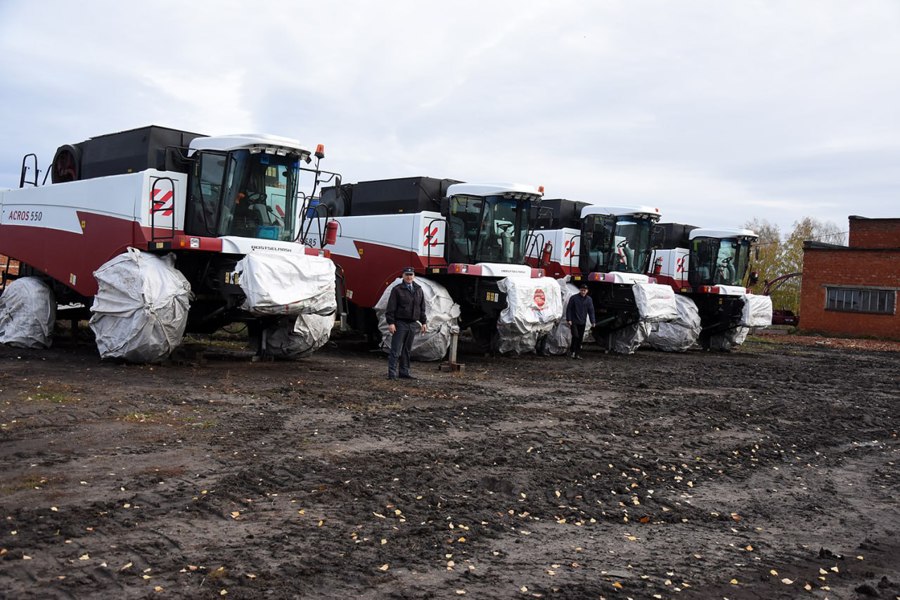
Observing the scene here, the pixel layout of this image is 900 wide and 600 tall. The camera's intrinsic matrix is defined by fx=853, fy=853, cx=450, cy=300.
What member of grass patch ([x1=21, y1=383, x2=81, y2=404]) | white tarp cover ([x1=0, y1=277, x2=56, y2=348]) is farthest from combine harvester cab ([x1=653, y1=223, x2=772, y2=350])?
grass patch ([x1=21, y1=383, x2=81, y2=404])

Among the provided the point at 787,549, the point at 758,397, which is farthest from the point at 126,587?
the point at 758,397

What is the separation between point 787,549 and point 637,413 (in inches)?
195

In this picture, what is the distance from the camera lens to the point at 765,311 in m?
21.8

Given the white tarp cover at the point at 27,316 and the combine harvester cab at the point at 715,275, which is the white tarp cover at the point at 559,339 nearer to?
the combine harvester cab at the point at 715,275

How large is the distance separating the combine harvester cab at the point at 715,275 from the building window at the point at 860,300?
43.3 feet

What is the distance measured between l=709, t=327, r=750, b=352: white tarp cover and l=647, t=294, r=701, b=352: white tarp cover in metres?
1.27

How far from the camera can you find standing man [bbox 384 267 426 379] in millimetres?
12414

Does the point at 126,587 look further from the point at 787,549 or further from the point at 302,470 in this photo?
the point at 787,549

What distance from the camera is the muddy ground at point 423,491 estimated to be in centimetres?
452

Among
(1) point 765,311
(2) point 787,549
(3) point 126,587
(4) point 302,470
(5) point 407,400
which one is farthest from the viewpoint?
(1) point 765,311

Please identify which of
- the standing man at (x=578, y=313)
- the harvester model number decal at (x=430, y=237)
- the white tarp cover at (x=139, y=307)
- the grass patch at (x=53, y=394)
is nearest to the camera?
the grass patch at (x=53, y=394)

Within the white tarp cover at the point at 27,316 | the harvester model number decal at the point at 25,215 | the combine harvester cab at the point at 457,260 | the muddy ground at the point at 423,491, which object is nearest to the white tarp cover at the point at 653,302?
the combine harvester cab at the point at 457,260

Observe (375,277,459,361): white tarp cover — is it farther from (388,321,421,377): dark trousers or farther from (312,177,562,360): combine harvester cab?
(388,321,421,377): dark trousers

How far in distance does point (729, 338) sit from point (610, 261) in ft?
17.2
